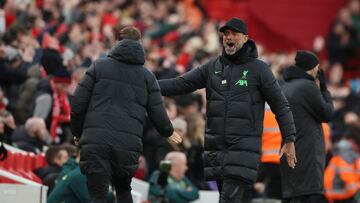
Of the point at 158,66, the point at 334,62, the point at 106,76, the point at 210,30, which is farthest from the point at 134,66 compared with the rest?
the point at 334,62

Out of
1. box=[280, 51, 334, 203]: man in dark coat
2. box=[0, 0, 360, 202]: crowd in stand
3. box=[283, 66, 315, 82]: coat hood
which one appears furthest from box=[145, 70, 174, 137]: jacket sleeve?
box=[283, 66, 315, 82]: coat hood

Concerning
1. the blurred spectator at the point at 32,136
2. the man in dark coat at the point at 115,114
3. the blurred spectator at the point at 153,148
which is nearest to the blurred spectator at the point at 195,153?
the blurred spectator at the point at 153,148

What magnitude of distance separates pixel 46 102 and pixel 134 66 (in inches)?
182

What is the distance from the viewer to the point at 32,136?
14.8m

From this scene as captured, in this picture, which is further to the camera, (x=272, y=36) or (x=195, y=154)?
(x=272, y=36)

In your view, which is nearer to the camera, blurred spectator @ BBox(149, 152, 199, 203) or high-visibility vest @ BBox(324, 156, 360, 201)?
blurred spectator @ BBox(149, 152, 199, 203)

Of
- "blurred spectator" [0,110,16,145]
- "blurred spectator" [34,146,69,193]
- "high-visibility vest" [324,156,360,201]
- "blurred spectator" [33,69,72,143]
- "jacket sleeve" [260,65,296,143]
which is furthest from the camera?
"high-visibility vest" [324,156,360,201]

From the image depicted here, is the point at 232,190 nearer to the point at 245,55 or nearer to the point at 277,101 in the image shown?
the point at 277,101

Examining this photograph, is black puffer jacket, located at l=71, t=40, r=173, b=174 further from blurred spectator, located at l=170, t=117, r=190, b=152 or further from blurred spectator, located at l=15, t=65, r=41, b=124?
blurred spectator, located at l=15, t=65, r=41, b=124

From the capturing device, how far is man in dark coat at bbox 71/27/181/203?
1051cm

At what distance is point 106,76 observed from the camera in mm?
10656

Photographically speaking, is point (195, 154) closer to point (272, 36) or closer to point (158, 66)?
point (158, 66)

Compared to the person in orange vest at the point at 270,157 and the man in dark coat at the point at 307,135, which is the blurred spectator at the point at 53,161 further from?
the man in dark coat at the point at 307,135

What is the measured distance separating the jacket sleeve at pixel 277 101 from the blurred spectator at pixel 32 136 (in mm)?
4085
